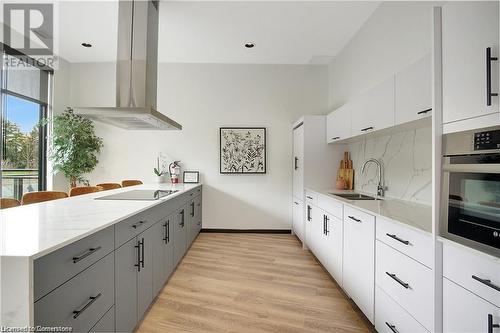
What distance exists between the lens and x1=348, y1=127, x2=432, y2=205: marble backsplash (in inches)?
88.8

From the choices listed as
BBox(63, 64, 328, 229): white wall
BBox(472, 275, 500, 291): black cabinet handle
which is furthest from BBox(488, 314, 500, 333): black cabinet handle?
BBox(63, 64, 328, 229): white wall

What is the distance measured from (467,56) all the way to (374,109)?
4.55 feet

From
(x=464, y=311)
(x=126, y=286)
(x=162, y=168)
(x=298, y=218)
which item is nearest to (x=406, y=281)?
(x=464, y=311)

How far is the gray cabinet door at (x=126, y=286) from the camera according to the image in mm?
1554

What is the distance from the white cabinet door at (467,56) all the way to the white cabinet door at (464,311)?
75cm

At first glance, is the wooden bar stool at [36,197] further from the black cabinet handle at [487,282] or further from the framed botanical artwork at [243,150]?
the black cabinet handle at [487,282]

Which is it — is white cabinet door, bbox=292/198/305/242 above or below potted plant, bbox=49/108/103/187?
below

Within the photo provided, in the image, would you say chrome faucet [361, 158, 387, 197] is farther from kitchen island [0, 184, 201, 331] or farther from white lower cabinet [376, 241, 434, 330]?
kitchen island [0, 184, 201, 331]

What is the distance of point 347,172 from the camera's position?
12.4 ft

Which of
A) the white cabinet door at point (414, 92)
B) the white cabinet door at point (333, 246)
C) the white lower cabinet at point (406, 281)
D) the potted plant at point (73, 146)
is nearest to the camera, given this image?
the white lower cabinet at point (406, 281)

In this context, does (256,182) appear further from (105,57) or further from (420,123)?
(105,57)

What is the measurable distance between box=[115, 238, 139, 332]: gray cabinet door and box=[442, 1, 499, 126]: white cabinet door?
1.90 meters

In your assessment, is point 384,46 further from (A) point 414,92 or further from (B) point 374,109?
(A) point 414,92

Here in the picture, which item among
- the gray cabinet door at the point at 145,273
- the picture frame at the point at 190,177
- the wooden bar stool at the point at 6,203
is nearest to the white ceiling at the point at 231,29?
the picture frame at the point at 190,177
